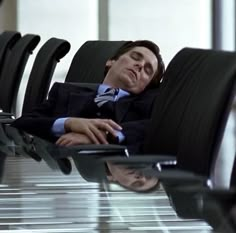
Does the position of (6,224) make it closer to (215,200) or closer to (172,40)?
(215,200)

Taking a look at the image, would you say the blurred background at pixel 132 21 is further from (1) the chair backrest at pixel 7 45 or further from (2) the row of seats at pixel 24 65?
(2) the row of seats at pixel 24 65

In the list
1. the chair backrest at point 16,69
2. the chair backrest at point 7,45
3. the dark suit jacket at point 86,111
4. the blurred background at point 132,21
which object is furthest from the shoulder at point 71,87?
the blurred background at point 132,21

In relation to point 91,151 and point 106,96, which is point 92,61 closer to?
point 106,96

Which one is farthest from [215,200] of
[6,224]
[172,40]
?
[172,40]

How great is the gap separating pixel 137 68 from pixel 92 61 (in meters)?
0.87

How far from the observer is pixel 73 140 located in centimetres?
245

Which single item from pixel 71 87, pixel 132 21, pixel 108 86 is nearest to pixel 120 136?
pixel 108 86

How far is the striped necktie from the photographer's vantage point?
2.77 metres

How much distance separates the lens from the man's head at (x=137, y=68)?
2.74 metres

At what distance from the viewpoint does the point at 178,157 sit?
2.30m

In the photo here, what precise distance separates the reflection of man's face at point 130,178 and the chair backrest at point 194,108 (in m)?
0.24

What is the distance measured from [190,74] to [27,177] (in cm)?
64

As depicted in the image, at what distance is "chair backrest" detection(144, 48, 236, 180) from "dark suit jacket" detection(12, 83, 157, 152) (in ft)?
0.24

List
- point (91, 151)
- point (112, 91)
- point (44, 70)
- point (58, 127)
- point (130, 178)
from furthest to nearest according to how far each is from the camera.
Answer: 1. point (44, 70)
2. point (112, 91)
3. point (58, 127)
4. point (91, 151)
5. point (130, 178)
